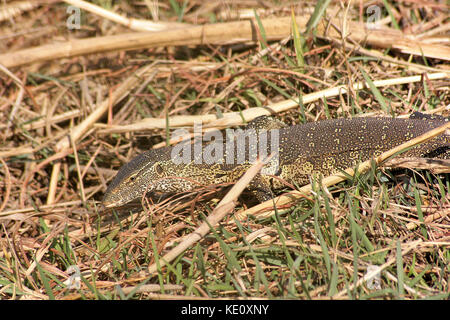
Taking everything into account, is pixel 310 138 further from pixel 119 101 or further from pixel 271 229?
pixel 119 101

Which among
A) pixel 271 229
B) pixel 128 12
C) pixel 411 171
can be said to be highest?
pixel 128 12

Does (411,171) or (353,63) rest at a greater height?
(353,63)

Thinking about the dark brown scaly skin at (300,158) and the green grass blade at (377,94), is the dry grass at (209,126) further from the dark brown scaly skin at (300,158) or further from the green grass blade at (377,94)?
the dark brown scaly skin at (300,158)

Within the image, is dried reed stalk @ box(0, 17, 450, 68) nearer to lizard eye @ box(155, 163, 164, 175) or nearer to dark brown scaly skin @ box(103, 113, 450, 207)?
dark brown scaly skin @ box(103, 113, 450, 207)

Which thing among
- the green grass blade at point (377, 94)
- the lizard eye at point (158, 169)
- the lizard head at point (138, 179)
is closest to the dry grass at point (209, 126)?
the green grass blade at point (377, 94)

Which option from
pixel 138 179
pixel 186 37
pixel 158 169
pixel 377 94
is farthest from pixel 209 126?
pixel 377 94

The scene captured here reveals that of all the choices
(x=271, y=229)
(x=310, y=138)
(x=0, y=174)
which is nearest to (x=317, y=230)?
(x=271, y=229)
